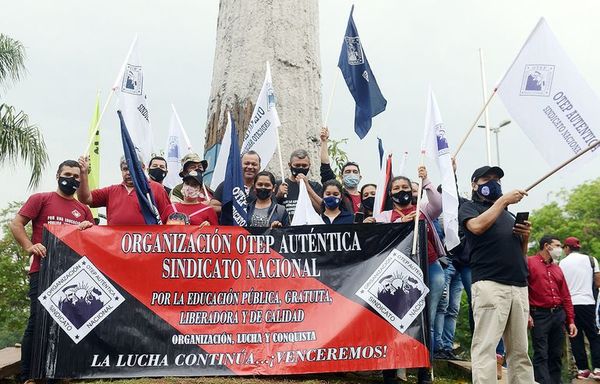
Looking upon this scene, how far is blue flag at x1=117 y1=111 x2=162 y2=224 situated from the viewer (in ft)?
19.9

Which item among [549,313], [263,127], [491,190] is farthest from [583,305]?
[263,127]

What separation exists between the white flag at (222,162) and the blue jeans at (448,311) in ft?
8.82

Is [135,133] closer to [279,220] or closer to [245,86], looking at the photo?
[245,86]

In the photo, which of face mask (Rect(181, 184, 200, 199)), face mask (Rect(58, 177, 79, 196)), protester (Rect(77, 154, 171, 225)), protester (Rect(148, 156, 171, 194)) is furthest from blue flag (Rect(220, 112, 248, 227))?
face mask (Rect(58, 177, 79, 196))

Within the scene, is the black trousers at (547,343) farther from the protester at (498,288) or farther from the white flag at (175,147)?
the white flag at (175,147)

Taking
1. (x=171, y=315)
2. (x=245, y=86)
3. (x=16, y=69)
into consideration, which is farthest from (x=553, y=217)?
(x=171, y=315)

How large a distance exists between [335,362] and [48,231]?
2674mm

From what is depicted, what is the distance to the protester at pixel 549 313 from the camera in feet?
23.4

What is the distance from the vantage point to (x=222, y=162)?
760 cm

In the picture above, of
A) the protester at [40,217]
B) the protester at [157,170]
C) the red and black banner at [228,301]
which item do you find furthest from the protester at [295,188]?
the protester at [40,217]

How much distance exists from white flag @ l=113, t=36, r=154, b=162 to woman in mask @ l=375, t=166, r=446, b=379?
115 inches

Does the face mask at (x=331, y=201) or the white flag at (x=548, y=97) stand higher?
the white flag at (x=548, y=97)

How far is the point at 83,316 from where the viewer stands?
5496mm

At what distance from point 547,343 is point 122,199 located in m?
4.71
